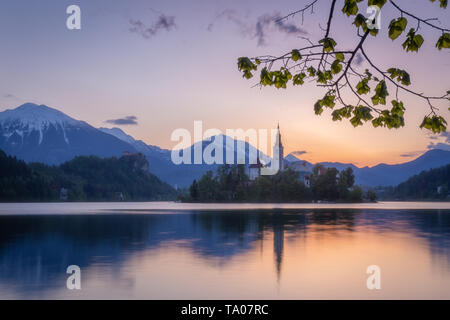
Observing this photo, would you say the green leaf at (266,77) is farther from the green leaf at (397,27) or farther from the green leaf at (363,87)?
the green leaf at (397,27)

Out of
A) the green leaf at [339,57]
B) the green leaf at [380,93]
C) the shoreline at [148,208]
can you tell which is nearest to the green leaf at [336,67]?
the green leaf at [339,57]

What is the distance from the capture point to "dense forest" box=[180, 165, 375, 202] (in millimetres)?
168750

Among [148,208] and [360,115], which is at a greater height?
[360,115]

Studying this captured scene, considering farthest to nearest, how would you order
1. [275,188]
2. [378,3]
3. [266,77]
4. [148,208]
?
[275,188] → [148,208] → [266,77] → [378,3]

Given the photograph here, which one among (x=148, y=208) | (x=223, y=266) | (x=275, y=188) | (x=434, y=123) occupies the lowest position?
(x=148, y=208)

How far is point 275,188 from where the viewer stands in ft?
572

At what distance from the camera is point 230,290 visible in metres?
15.8

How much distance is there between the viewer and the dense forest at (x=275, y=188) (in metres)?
169

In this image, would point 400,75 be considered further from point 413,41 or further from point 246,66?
point 246,66

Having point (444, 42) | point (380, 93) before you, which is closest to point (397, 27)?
point (444, 42)
